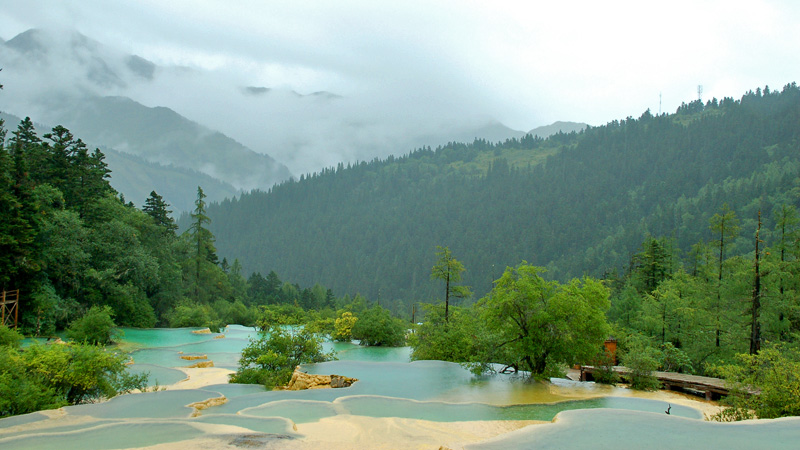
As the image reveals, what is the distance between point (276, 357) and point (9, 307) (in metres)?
24.0

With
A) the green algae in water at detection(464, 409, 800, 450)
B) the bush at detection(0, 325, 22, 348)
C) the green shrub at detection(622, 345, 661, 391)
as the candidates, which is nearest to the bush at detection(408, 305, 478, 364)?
the green shrub at detection(622, 345, 661, 391)

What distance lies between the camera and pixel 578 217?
174500 mm

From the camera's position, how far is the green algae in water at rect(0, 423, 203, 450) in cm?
1148

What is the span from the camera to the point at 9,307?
114 ft

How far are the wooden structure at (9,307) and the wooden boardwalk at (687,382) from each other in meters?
34.9

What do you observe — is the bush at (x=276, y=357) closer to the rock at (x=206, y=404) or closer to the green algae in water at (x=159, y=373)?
the green algae in water at (x=159, y=373)

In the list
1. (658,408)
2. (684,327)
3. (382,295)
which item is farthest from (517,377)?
(382,295)

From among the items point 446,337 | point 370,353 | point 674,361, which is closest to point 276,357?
point 446,337

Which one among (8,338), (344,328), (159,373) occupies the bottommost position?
(344,328)

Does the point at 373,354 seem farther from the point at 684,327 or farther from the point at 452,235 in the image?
the point at 452,235

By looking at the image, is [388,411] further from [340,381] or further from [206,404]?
[206,404]

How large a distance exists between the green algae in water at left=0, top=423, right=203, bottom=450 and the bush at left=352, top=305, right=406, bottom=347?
34.5 meters

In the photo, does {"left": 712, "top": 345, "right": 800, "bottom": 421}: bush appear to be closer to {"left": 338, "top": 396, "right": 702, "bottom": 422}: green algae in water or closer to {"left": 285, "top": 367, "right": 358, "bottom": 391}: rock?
{"left": 338, "top": 396, "right": 702, "bottom": 422}: green algae in water

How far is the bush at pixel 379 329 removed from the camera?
4728cm
